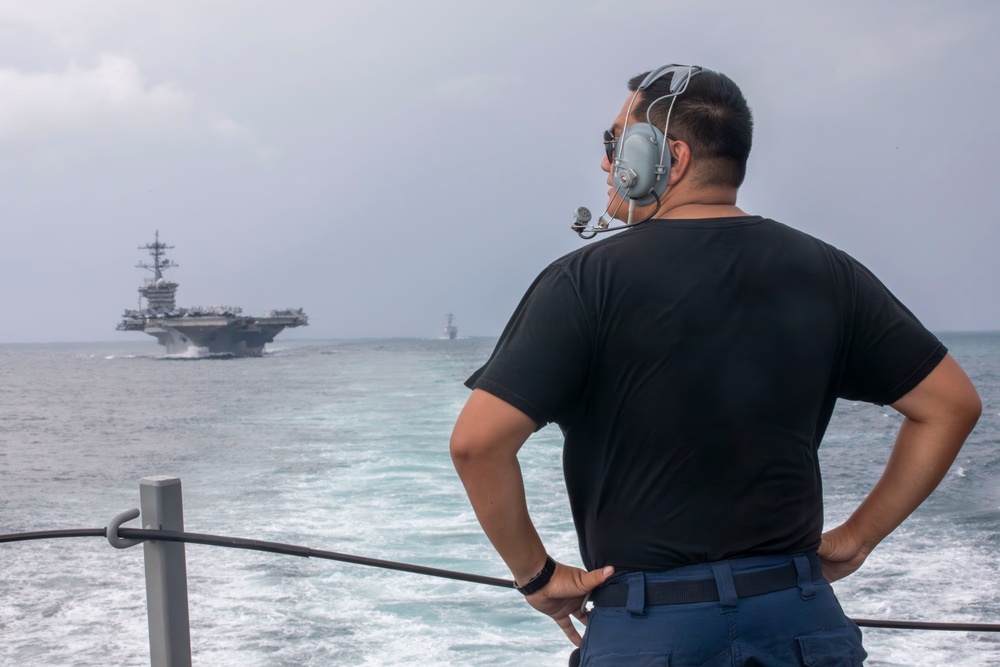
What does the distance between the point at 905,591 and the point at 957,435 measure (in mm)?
8167

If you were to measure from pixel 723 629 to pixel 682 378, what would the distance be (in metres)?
0.42

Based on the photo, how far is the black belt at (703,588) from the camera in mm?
1451

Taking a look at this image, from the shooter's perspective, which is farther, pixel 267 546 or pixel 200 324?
pixel 200 324

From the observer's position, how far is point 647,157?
1.59 metres

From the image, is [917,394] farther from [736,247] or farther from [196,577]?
[196,577]

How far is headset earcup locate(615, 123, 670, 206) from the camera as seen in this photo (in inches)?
62.6

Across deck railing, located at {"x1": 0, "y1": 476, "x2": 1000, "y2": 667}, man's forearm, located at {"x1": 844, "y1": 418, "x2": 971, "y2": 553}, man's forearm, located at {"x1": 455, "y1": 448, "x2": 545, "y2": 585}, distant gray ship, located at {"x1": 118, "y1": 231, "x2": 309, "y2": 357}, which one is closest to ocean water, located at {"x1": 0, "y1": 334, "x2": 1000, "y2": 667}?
deck railing, located at {"x1": 0, "y1": 476, "x2": 1000, "y2": 667}

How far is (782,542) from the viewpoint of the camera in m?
1.51

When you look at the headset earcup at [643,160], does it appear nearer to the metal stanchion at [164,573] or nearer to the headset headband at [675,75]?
the headset headband at [675,75]

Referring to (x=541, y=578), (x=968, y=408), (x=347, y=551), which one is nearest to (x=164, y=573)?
(x=541, y=578)

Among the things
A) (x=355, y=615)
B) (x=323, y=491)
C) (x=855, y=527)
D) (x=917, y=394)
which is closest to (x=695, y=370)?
(x=917, y=394)

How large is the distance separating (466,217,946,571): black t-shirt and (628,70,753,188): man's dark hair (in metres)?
0.12

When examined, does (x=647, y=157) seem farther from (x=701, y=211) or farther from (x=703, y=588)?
(x=703, y=588)

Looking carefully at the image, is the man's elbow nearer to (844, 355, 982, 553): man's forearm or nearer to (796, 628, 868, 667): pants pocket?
(844, 355, 982, 553): man's forearm
